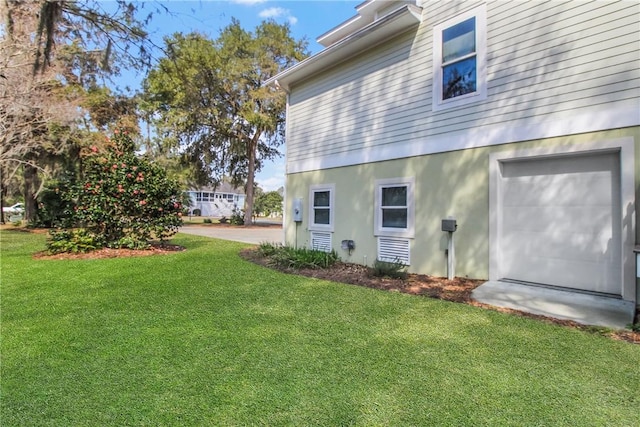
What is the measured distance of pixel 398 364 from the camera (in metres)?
2.83

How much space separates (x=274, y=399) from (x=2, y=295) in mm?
5058

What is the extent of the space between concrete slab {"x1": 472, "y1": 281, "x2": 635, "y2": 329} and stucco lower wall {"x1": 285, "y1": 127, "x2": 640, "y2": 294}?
68 centimetres

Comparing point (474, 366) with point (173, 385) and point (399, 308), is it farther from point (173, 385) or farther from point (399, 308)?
point (173, 385)

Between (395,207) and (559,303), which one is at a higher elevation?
(395,207)

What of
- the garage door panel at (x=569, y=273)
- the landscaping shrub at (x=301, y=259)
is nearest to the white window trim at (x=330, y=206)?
the landscaping shrub at (x=301, y=259)

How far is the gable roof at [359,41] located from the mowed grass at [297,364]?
213 inches

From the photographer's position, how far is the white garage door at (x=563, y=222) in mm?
4469

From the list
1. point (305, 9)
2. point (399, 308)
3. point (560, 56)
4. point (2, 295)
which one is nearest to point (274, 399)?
point (399, 308)

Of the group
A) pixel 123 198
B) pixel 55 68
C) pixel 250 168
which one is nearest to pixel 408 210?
pixel 123 198

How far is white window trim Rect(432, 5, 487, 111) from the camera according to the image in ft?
18.7

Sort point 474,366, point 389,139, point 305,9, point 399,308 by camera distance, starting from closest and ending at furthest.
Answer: point 474,366 → point 399,308 → point 305,9 → point 389,139

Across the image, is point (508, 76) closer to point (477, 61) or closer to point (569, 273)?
point (477, 61)

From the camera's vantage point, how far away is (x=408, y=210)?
6758 millimetres

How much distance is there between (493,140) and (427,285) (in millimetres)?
2640
